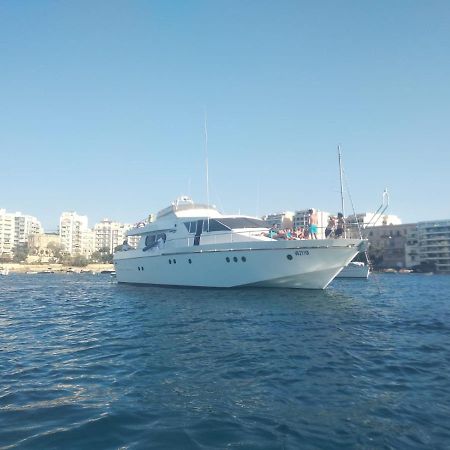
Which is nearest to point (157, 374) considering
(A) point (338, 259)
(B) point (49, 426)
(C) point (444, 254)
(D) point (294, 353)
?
(B) point (49, 426)

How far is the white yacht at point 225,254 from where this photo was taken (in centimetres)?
1866

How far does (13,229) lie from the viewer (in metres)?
163

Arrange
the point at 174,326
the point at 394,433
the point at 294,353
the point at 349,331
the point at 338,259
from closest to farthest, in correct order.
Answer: the point at 394,433
the point at 294,353
the point at 349,331
the point at 174,326
the point at 338,259

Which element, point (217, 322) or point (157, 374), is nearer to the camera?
point (157, 374)

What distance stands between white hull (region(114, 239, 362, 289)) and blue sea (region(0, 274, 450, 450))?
7.02 m

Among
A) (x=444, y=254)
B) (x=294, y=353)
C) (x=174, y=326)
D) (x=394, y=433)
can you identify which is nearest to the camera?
(x=394, y=433)

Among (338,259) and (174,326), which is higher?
(338,259)

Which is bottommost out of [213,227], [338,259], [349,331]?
[349,331]

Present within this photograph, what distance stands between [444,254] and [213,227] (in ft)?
277

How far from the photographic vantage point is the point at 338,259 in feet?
60.8

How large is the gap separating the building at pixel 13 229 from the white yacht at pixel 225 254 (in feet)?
491

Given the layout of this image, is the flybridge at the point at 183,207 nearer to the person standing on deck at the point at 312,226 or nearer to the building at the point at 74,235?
the person standing on deck at the point at 312,226

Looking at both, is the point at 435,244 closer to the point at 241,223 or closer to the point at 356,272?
the point at 356,272

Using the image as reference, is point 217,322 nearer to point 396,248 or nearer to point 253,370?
point 253,370
